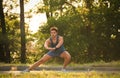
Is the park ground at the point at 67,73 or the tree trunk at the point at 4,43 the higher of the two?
the park ground at the point at 67,73

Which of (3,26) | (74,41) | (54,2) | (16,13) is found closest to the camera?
(74,41)

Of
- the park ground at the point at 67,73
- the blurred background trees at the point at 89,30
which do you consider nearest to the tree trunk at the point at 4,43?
the blurred background trees at the point at 89,30

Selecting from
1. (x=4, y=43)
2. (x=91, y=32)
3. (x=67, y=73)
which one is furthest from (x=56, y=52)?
(x=4, y=43)

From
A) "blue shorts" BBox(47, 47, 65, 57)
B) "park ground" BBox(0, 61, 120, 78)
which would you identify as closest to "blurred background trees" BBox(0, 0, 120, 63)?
"park ground" BBox(0, 61, 120, 78)

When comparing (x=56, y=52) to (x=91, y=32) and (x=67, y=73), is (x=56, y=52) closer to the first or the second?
(x=67, y=73)

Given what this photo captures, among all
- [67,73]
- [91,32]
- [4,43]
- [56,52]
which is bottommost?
[4,43]

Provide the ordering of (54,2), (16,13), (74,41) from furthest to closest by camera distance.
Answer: (16,13) → (54,2) → (74,41)

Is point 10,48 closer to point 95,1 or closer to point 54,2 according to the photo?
point 54,2

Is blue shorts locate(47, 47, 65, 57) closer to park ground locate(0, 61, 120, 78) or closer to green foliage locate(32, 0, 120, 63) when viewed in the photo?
park ground locate(0, 61, 120, 78)

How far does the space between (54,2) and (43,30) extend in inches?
92.3

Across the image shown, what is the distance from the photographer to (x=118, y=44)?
2242 centimetres

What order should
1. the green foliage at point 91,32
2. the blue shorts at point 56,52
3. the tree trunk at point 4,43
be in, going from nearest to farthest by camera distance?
the blue shorts at point 56,52 → the green foliage at point 91,32 → the tree trunk at point 4,43

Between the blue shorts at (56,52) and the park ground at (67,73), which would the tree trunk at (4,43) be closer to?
the park ground at (67,73)

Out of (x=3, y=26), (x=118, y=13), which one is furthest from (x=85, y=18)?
(x=3, y=26)
